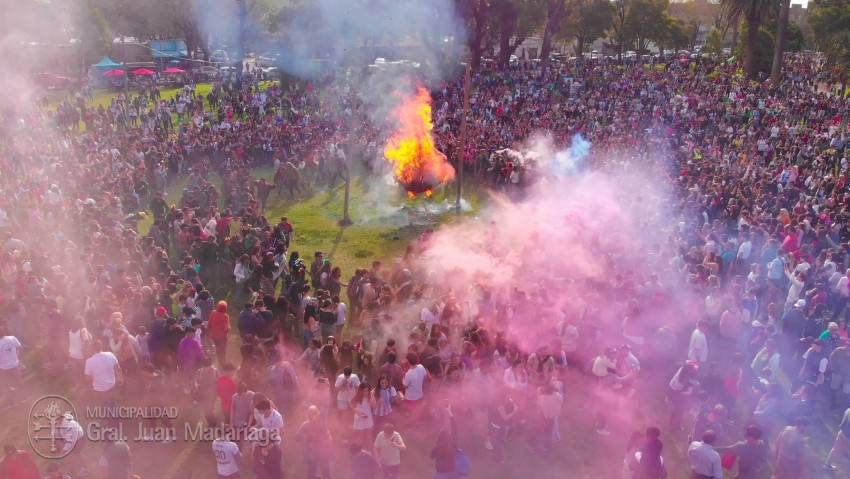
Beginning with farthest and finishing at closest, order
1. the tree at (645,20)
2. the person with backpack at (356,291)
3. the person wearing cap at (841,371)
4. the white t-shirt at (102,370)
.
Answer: the tree at (645,20) → the person with backpack at (356,291) → the person wearing cap at (841,371) → the white t-shirt at (102,370)

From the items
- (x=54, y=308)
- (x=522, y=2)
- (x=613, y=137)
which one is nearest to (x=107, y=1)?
(x=522, y=2)

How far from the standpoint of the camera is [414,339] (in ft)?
29.0

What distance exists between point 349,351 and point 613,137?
18056 millimetres

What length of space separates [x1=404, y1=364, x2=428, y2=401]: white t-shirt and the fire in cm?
1127

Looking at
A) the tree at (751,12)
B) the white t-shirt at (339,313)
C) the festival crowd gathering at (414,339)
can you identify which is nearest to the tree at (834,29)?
the tree at (751,12)

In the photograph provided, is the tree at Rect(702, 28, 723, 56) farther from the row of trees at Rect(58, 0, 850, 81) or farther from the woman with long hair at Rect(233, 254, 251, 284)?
the woman with long hair at Rect(233, 254, 251, 284)

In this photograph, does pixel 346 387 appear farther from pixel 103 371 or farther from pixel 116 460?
pixel 103 371

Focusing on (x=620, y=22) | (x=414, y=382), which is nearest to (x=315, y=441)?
(x=414, y=382)

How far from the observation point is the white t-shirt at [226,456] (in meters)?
6.29

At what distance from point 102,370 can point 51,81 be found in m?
39.1

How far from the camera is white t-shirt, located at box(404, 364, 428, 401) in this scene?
25.6 feet

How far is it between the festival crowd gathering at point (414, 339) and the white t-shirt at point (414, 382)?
3cm

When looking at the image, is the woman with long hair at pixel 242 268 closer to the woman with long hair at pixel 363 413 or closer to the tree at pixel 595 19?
the woman with long hair at pixel 363 413

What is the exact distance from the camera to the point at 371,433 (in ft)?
24.9
